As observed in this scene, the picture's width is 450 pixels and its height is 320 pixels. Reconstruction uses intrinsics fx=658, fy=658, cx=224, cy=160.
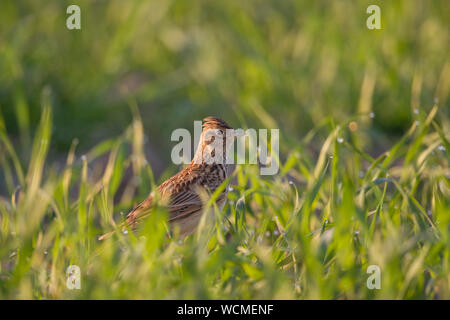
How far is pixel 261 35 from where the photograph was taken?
7379 millimetres

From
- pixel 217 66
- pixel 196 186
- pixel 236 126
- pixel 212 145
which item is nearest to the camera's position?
pixel 196 186

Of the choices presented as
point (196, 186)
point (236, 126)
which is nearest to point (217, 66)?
point (236, 126)

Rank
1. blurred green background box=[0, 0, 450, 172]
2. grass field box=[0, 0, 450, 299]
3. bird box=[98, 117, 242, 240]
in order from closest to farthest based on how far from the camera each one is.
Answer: grass field box=[0, 0, 450, 299] < bird box=[98, 117, 242, 240] < blurred green background box=[0, 0, 450, 172]

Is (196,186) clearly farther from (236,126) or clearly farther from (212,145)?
(236,126)

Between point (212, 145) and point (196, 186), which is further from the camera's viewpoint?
point (212, 145)

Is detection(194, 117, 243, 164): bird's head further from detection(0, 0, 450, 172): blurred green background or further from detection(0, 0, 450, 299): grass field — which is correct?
detection(0, 0, 450, 172): blurred green background

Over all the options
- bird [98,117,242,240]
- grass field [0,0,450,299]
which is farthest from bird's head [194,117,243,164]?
grass field [0,0,450,299]

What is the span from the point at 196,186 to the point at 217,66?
9.96 ft

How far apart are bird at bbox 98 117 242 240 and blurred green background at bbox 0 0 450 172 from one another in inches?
51.9

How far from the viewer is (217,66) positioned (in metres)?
6.82

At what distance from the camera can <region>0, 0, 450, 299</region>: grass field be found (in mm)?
3129

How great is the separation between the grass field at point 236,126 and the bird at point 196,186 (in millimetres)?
128
